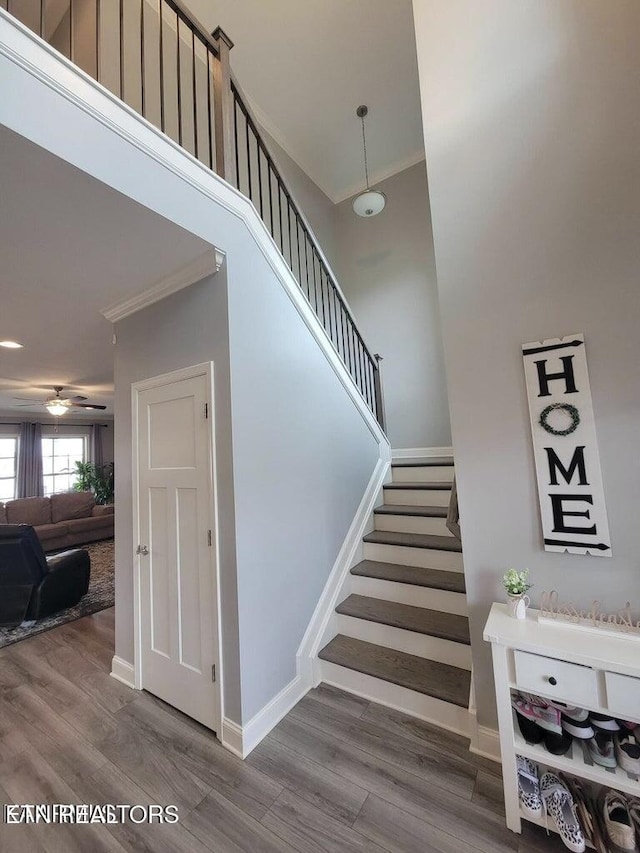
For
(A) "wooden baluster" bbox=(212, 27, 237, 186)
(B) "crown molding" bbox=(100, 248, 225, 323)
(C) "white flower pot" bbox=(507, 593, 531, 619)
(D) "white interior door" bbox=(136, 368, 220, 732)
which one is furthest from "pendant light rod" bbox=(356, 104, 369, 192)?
(C) "white flower pot" bbox=(507, 593, 531, 619)

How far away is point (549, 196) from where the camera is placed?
1612mm

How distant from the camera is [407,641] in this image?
227 cm

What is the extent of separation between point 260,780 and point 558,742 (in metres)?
1.31

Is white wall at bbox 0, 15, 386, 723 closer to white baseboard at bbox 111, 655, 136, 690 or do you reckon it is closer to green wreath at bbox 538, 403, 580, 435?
white baseboard at bbox 111, 655, 136, 690

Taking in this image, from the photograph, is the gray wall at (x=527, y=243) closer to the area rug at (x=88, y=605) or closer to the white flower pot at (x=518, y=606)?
the white flower pot at (x=518, y=606)

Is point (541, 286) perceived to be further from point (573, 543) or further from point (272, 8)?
point (272, 8)

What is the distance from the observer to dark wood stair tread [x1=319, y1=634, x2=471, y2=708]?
193cm

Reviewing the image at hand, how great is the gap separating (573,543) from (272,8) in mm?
4493

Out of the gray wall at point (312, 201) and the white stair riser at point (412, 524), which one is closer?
the white stair riser at point (412, 524)

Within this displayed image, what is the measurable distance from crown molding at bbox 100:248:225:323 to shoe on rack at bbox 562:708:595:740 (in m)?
2.55

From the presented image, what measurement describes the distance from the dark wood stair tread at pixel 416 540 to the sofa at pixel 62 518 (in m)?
5.63

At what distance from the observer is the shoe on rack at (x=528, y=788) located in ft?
4.49

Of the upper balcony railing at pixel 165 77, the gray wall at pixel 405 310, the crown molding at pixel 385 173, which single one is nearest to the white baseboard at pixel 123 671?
the upper balcony railing at pixel 165 77

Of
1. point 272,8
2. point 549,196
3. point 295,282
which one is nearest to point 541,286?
point 549,196
